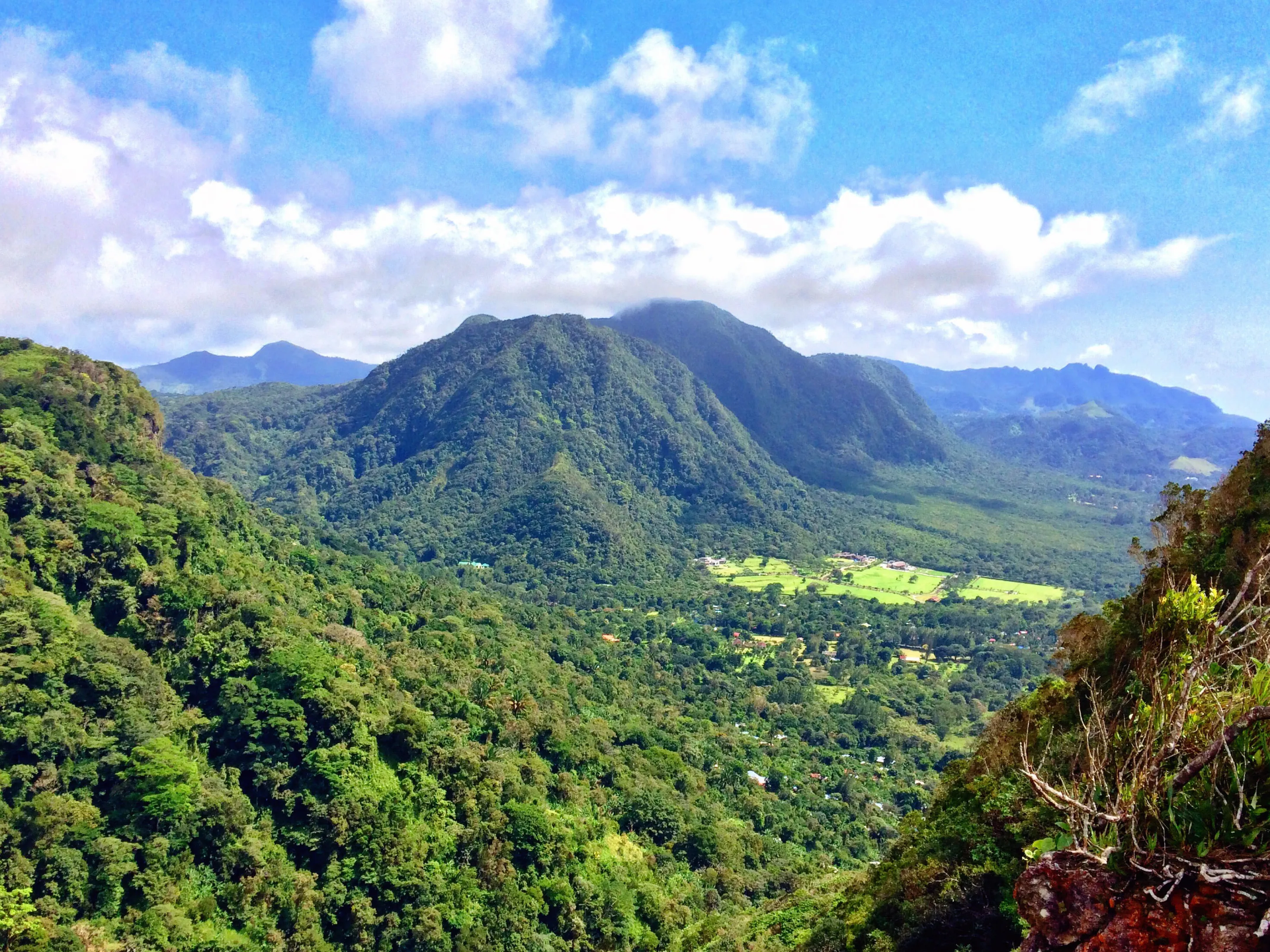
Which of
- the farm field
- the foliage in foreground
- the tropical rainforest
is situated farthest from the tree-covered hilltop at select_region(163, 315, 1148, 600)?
A: the foliage in foreground

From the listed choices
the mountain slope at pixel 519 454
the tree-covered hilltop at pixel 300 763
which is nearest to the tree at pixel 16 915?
the tree-covered hilltop at pixel 300 763

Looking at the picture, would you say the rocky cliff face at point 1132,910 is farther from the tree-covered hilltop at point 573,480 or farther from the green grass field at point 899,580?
the green grass field at point 899,580

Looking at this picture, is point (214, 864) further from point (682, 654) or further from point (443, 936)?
point (682, 654)

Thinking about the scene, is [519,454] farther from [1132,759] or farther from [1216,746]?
[1216,746]

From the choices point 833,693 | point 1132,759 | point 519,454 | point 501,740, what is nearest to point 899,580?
point 833,693

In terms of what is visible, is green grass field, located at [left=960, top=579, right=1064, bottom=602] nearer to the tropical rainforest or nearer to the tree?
the tropical rainforest

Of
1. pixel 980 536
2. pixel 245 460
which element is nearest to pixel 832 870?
pixel 980 536
